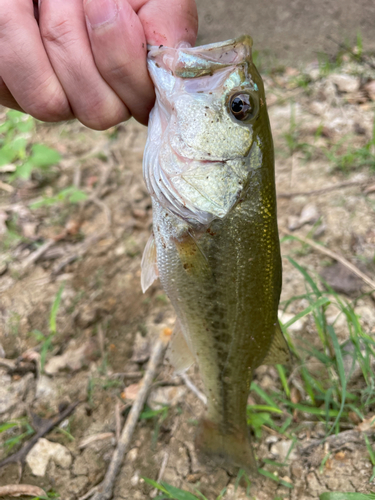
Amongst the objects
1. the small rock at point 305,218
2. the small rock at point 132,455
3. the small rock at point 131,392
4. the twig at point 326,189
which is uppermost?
the twig at point 326,189

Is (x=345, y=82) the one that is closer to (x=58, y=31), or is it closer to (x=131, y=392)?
(x=58, y=31)

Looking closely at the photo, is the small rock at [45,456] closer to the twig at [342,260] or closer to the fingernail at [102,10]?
the twig at [342,260]

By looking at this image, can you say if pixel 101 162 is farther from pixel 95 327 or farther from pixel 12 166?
pixel 95 327

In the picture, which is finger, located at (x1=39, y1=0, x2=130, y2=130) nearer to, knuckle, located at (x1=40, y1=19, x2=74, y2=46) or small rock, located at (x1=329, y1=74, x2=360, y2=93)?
knuckle, located at (x1=40, y1=19, x2=74, y2=46)

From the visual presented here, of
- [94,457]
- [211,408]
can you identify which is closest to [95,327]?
[94,457]

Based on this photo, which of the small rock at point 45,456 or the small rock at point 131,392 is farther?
the small rock at point 131,392

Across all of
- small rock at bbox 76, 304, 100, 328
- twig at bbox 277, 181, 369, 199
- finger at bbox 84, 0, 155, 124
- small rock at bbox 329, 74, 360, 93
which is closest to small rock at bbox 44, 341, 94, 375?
small rock at bbox 76, 304, 100, 328

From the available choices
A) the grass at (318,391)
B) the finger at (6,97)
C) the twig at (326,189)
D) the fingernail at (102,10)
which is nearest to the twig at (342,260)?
the grass at (318,391)
